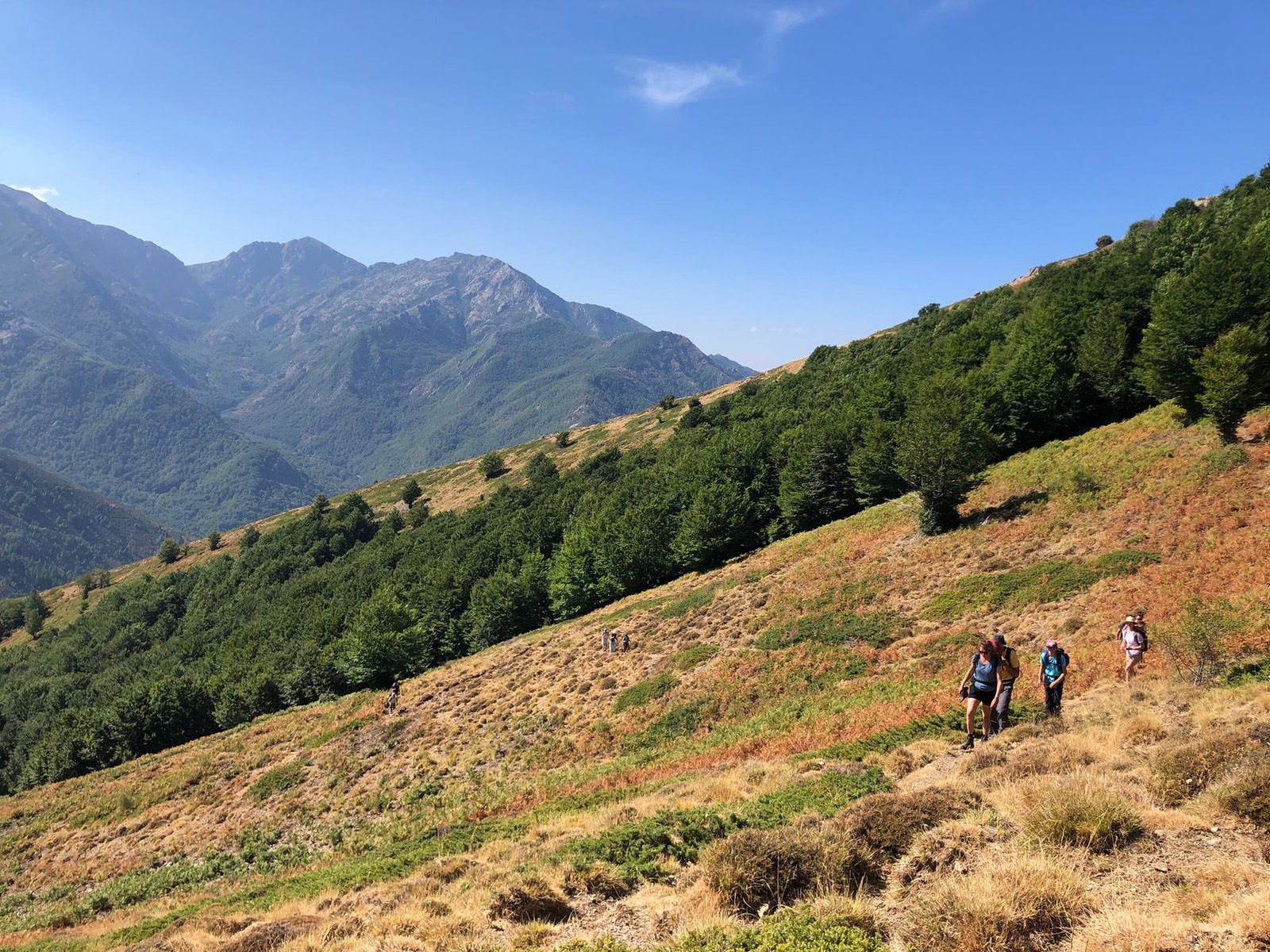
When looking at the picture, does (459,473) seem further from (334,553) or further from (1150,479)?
(1150,479)

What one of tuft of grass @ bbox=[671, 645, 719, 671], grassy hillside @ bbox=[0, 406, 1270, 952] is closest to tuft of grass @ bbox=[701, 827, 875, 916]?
grassy hillside @ bbox=[0, 406, 1270, 952]

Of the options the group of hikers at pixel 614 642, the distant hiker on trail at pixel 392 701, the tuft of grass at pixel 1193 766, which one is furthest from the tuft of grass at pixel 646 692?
the tuft of grass at pixel 1193 766

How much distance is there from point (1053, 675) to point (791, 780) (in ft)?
19.9

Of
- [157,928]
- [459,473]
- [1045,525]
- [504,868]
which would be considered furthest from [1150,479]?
[459,473]

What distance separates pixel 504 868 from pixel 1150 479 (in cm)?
3197

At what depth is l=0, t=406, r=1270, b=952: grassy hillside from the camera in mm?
7098

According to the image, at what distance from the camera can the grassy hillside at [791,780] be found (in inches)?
279

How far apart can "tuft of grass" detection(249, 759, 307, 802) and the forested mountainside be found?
2216 cm

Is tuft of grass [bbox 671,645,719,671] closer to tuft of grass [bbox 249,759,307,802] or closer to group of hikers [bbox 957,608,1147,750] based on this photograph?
group of hikers [bbox 957,608,1147,750]

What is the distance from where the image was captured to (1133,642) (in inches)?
565

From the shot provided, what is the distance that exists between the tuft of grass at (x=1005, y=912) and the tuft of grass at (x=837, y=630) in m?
19.1

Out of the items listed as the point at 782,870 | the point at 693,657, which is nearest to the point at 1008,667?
the point at 782,870

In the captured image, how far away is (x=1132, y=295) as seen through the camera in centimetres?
5119

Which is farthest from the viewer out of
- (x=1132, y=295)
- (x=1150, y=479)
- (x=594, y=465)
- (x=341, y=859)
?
(x=594, y=465)
